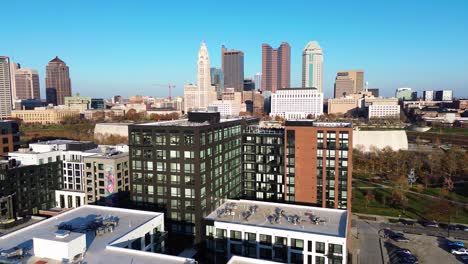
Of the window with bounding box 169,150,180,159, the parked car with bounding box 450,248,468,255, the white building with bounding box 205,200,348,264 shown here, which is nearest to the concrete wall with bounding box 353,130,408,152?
the parked car with bounding box 450,248,468,255

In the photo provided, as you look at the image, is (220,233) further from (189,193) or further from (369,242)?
(369,242)

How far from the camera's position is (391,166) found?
118m

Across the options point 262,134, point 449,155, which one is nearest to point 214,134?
point 262,134

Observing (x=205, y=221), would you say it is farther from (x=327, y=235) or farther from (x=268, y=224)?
(x=327, y=235)

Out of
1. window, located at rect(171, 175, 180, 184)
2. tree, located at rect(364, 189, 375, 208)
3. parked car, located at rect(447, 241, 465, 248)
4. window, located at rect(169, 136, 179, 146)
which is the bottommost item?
parked car, located at rect(447, 241, 465, 248)

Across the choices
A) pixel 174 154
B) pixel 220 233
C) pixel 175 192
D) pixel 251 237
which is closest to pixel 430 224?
pixel 251 237

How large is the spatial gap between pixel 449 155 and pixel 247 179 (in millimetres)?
86143

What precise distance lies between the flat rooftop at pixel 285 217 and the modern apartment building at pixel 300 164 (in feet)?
45.4

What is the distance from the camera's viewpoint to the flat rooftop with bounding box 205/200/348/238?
45375mm

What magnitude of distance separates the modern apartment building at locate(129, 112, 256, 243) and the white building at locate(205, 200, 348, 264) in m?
4.66

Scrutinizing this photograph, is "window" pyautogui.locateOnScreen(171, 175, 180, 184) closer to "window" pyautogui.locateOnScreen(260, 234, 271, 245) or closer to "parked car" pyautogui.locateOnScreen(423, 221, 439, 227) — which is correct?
"window" pyautogui.locateOnScreen(260, 234, 271, 245)

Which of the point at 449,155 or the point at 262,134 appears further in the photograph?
the point at 449,155

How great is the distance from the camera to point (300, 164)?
66312mm

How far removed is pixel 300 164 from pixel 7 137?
8499 centimetres
